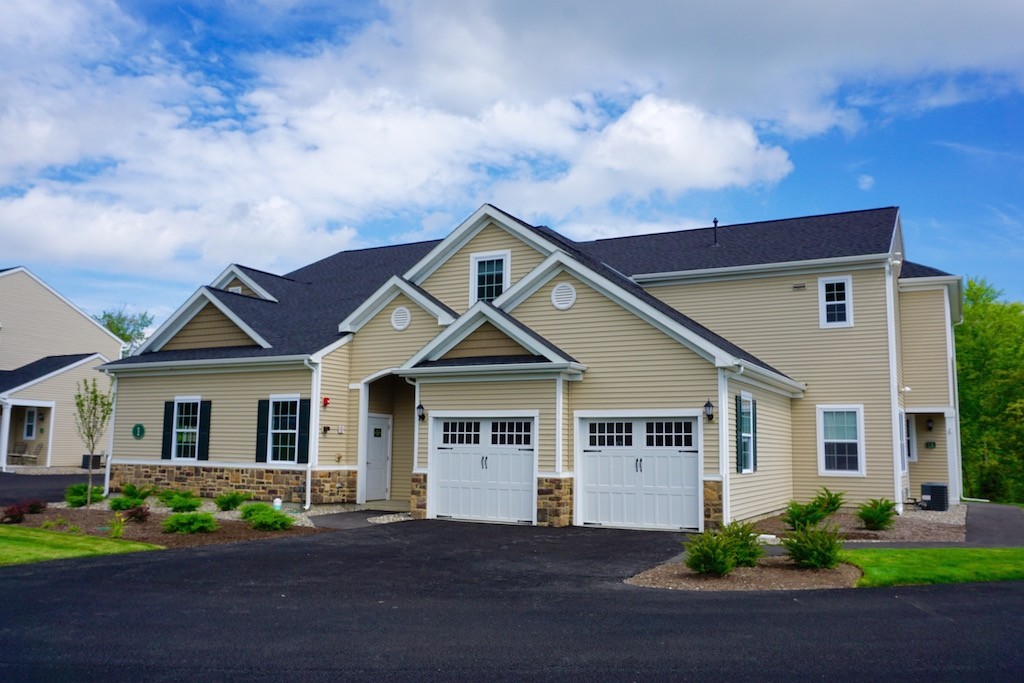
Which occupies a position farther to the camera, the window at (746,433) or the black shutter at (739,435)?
the window at (746,433)

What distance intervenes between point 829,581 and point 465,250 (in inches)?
525

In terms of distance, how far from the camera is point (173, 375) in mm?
21719

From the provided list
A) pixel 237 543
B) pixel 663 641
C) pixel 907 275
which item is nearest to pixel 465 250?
pixel 237 543

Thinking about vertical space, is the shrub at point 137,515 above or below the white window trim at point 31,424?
below

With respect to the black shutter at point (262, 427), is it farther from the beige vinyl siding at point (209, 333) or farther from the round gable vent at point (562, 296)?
the round gable vent at point (562, 296)

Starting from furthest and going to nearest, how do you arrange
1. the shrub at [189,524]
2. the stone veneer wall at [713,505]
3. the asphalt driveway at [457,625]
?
the stone veneer wall at [713,505] → the shrub at [189,524] → the asphalt driveway at [457,625]

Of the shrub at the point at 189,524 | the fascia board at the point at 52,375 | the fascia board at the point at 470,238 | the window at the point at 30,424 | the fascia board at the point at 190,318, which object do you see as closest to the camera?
the shrub at the point at 189,524

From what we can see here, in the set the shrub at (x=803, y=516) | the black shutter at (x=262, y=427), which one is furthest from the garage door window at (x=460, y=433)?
the shrub at (x=803, y=516)

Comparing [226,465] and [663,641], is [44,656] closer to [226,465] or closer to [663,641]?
[663,641]

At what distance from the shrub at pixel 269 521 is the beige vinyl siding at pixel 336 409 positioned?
3.66 m

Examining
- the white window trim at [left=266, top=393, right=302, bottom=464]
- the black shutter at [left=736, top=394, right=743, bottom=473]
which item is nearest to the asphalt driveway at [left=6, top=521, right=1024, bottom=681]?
the black shutter at [left=736, top=394, right=743, bottom=473]

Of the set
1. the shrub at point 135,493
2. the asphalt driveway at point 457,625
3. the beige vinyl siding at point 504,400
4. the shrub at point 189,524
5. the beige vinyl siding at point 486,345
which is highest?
the beige vinyl siding at point 486,345

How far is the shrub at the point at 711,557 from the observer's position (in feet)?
35.5

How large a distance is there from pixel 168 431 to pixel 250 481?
3217 millimetres
